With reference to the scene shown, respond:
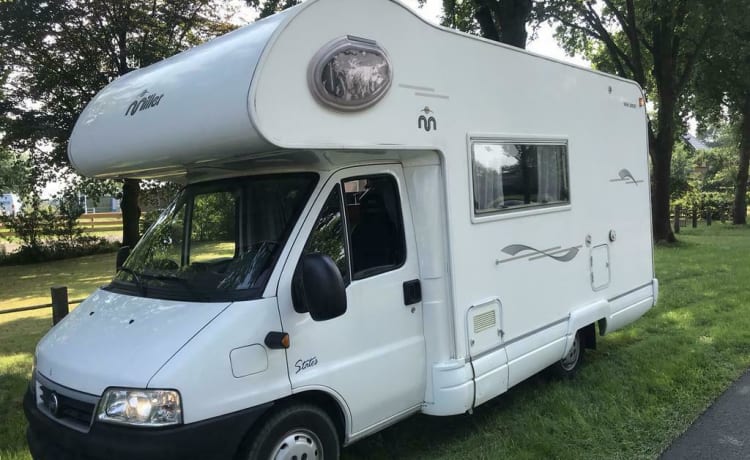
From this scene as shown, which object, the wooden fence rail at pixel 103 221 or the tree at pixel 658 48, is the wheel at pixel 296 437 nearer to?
the tree at pixel 658 48

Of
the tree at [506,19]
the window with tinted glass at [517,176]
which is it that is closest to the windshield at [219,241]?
the window with tinted glass at [517,176]

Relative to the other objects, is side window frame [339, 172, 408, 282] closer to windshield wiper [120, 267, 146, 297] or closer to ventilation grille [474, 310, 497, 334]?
ventilation grille [474, 310, 497, 334]

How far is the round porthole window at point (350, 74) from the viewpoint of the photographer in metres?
3.19

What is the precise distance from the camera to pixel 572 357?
559 cm

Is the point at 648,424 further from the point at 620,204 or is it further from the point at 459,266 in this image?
the point at 620,204

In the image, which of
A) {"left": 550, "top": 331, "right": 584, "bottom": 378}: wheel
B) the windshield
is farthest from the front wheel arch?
{"left": 550, "top": 331, "right": 584, "bottom": 378}: wheel

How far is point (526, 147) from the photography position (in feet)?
15.8

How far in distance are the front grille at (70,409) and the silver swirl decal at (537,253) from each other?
2839 mm

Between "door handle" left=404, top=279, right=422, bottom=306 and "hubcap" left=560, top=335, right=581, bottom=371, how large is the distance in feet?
7.28

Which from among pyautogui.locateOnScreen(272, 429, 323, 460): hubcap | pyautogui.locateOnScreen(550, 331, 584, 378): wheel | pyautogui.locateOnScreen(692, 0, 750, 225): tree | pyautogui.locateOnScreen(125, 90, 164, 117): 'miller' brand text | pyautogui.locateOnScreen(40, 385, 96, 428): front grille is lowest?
pyautogui.locateOnScreen(550, 331, 584, 378): wheel

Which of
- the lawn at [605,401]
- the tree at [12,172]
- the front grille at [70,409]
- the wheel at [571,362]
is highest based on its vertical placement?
the tree at [12,172]

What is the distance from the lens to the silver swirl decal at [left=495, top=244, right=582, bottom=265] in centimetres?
450

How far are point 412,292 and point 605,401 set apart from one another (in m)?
2.19

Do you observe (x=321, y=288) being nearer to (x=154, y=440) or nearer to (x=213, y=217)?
(x=154, y=440)
